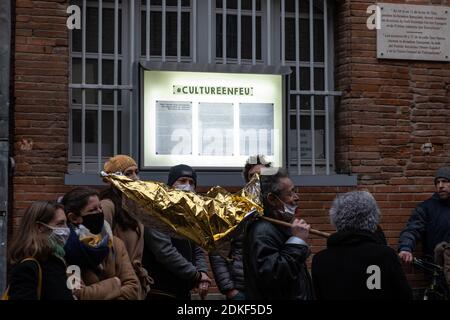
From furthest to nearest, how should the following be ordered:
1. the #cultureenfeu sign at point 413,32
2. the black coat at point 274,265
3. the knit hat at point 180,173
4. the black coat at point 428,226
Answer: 1. the #cultureenfeu sign at point 413,32
2. the black coat at point 428,226
3. the knit hat at point 180,173
4. the black coat at point 274,265

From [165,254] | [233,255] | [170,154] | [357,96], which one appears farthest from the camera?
[357,96]

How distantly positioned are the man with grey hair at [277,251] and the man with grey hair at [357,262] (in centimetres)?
15

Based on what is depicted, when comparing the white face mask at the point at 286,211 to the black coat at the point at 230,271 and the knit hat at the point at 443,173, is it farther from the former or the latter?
the knit hat at the point at 443,173

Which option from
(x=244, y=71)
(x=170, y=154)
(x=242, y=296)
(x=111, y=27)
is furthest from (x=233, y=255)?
(x=111, y=27)

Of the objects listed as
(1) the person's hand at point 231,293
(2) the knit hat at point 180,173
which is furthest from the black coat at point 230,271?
(2) the knit hat at point 180,173

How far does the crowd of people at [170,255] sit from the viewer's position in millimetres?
4012

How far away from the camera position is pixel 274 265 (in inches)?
A: 173

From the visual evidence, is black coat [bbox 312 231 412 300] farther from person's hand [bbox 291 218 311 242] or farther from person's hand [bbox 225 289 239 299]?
person's hand [bbox 225 289 239 299]

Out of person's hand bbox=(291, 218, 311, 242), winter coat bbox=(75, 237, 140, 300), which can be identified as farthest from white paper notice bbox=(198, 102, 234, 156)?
person's hand bbox=(291, 218, 311, 242)

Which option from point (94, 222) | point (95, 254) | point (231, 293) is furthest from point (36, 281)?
point (231, 293)

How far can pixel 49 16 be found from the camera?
8133mm

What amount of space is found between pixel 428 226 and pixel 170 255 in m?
3.73
